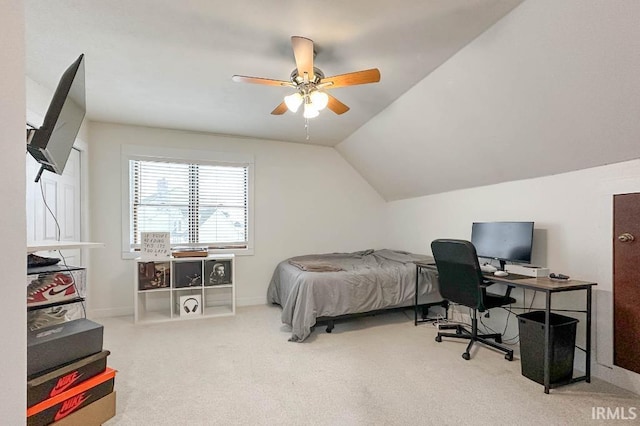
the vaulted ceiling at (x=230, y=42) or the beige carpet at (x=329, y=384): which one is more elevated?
the vaulted ceiling at (x=230, y=42)

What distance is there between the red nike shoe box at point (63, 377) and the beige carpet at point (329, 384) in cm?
40

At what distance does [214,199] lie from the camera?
452 centimetres

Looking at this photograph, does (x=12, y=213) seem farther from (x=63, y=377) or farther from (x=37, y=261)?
(x=63, y=377)

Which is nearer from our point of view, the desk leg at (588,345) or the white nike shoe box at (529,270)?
the desk leg at (588,345)

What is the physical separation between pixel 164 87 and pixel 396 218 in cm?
371

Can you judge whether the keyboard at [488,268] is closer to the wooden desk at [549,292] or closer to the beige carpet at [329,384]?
the wooden desk at [549,292]

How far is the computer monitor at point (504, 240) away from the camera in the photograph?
2.84m

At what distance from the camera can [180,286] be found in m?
3.90

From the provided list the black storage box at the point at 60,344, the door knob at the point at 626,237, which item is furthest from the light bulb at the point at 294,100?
the door knob at the point at 626,237

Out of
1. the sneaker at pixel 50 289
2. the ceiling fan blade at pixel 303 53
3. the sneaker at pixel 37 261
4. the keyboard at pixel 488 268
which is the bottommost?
the keyboard at pixel 488 268

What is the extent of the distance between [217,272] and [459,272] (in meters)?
2.89

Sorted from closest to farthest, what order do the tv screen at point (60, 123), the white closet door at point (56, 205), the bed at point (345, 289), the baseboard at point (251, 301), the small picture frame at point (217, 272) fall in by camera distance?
the tv screen at point (60, 123) → the white closet door at point (56, 205) → the bed at point (345, 289) → the small picture frame at point (217, 272) → the baseboard at point (251, 301)

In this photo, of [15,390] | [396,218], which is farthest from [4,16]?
[396,218]

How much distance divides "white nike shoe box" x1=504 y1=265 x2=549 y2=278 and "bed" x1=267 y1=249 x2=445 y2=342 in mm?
1087
